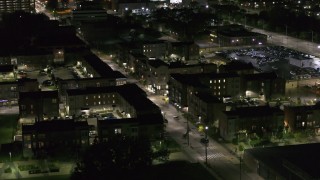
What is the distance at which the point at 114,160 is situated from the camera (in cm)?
1064

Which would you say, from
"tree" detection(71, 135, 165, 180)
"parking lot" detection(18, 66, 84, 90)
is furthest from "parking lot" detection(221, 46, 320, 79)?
"tree" detection(71, 135, 165, 180)

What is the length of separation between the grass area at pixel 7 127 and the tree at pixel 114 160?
9.29 ft

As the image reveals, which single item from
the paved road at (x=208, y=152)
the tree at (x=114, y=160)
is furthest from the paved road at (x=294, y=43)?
the tree at (x=114, y=160)

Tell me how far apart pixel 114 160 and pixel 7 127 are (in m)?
4.45

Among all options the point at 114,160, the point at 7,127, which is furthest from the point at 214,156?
the point at 7,127

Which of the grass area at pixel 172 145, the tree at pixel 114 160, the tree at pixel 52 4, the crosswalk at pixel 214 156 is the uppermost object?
the tree at pixel 52 4

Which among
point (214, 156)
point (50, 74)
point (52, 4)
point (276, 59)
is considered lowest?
point (214, 156)

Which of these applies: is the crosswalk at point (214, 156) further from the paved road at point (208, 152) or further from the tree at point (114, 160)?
the tree at point (114, 160)

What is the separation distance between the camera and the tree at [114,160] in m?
10.2

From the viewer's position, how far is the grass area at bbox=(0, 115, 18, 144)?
43.1 feet

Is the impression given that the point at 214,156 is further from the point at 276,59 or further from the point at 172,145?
the point at 276,59

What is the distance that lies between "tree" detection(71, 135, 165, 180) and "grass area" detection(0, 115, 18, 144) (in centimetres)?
283

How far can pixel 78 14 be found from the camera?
105ft

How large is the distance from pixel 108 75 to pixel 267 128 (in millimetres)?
6120
